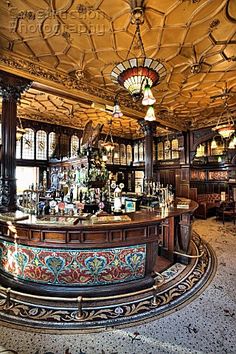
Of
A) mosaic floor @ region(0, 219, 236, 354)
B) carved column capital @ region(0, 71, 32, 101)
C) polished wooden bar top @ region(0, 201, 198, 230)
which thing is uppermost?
carved column capital @ region(0, 71, 32, 101)

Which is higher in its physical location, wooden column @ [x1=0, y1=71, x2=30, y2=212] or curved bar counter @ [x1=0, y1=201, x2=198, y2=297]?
wooden column @ [x1=0, y1=71, x2=30, y2=212]

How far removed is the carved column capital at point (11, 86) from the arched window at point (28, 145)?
4976mm

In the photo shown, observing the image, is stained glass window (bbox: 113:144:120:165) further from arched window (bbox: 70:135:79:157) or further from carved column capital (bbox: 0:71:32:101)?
carved column capital (bbox: 0:71:32:101)

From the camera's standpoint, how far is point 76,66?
4160mm

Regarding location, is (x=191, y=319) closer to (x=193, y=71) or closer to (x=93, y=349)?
(x=93, y=349)

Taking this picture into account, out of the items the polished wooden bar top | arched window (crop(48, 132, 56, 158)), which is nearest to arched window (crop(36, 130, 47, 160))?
arched window (crop(48, 132, 56, 158))

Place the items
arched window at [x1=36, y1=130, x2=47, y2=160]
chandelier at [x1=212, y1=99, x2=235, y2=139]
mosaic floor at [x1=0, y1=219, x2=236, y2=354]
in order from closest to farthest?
mosaic floor at [x1=0, y1=219, x2=236, y2=354], chandelier at [x1=212, y1=99, x2=235, y2=139], arched window at [x1=36, y1=130, x2=47, y2=160]

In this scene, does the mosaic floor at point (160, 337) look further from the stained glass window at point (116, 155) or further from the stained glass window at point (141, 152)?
the stained glass window at point (141, 152)

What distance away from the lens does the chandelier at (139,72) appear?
268cm

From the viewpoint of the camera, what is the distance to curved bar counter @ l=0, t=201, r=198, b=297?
9.16ft

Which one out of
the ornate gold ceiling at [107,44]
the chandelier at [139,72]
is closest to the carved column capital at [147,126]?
the ornate gold ceiling at [107,44]

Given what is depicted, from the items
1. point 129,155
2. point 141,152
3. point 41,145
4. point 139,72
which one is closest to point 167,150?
point 141,152

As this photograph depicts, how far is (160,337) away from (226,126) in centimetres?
528

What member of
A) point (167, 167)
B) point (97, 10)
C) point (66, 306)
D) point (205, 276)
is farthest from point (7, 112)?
point (167, 167)
